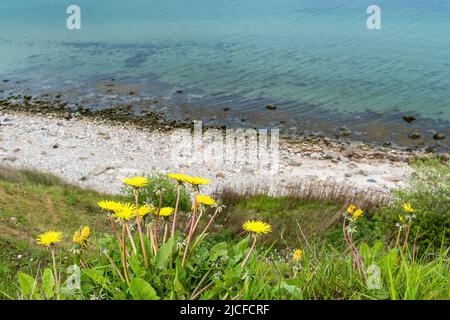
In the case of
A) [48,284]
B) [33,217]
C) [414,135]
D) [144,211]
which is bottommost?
[414,135]

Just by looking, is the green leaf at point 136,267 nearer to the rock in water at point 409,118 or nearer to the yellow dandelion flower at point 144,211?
the yellow dandelion flower at point 144,211

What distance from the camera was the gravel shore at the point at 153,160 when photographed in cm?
1694

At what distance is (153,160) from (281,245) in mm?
11035

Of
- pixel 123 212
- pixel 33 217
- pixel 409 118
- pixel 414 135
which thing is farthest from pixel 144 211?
pixel 409 118

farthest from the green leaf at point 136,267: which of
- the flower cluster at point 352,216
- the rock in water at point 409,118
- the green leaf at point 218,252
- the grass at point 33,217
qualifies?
the rock in water at point 409,118

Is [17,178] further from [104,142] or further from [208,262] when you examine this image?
[208,262]

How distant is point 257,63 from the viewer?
33719mm

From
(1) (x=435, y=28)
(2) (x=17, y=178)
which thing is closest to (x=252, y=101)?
Result: (2) (x=17, y=178)

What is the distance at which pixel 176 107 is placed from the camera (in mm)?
26219

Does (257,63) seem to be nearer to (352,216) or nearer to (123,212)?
(352,216)

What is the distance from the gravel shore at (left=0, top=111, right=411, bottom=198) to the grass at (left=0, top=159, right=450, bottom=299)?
2886mm

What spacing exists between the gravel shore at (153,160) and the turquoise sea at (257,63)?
2.85 meters

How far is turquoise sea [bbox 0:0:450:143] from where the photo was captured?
25.3 m

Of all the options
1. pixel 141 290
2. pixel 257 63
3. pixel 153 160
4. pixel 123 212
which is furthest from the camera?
pixel 257 63
